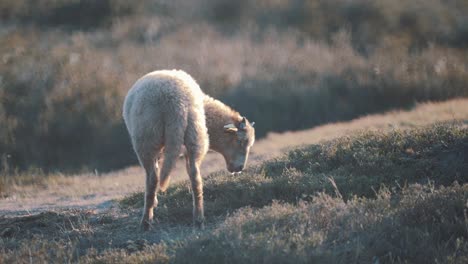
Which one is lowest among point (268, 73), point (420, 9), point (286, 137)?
point (286, 137)

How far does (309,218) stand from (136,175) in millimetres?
10249

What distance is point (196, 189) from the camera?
8.75 meters

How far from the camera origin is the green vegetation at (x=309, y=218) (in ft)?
22.6

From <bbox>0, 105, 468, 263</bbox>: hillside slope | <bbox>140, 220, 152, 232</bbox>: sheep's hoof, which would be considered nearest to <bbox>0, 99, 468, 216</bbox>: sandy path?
<bbox>0, 105, 468, 263</bbox>: hillside slope

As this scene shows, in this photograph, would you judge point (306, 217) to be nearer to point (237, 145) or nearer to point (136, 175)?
point (237, 145)

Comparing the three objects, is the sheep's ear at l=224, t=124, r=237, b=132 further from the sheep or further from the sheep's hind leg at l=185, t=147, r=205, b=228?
the sheep's hind leg at l=185, t=147, r=205, b=228

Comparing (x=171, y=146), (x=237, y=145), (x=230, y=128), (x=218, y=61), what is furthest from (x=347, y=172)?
(x=218, y=61)

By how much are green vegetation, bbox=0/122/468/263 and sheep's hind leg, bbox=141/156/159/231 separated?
19 centimetres

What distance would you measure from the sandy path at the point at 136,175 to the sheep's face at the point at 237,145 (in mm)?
2288

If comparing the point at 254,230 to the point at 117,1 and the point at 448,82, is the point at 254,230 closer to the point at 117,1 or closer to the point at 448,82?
the point at 448,82

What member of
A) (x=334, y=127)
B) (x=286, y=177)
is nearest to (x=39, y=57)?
(x=334, y=127)

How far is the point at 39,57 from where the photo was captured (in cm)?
2208

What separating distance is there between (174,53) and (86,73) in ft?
10.9

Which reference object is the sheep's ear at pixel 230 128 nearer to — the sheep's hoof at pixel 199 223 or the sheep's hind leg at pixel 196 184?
the sheep's hind leg at pixel 196 184
